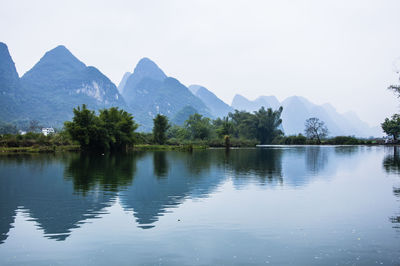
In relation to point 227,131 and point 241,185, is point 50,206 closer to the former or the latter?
point 241,185

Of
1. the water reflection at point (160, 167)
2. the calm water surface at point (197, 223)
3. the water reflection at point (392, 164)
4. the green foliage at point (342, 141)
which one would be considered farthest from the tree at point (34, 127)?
the calm water surface at point (197, 223)

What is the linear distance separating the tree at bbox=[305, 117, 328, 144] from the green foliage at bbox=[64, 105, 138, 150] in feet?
215

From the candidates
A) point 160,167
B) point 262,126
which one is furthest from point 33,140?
point 262,126

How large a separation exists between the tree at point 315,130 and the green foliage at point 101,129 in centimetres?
6561

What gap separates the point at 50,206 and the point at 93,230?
3.86m

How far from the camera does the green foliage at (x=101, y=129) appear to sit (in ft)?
167

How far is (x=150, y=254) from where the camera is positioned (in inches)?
285

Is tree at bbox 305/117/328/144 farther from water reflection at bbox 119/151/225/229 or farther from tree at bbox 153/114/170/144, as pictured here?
water reflection at bbox 119/151/225/229

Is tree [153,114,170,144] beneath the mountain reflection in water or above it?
above

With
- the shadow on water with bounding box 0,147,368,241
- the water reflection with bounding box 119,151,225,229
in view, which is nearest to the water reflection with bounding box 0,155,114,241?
the shadow on water with bounding box 0,147,368,241

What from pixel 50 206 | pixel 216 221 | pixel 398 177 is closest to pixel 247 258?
pixel 216 221

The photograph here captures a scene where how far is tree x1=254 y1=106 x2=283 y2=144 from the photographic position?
368ft

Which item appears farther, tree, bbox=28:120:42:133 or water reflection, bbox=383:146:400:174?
tree, bbox=28:120:42:133

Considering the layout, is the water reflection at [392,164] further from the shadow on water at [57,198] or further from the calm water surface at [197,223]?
the shadow on water at [57,198]
